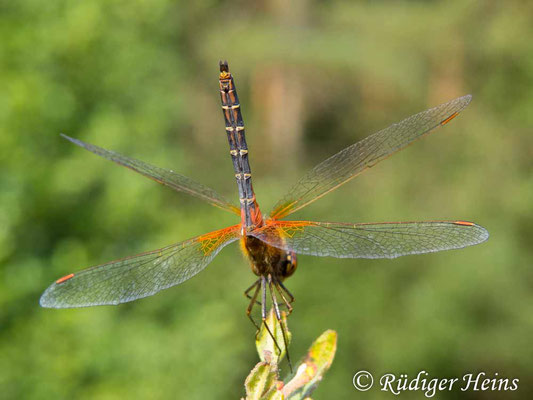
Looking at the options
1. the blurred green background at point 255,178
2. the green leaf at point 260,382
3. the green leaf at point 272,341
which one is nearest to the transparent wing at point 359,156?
the green leaf at point 272,341

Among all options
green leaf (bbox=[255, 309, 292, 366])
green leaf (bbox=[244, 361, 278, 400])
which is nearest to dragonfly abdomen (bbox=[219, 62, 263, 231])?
green leaf (bbox=[255, 309, 292, 366])

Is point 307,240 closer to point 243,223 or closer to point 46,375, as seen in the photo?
point 243,223

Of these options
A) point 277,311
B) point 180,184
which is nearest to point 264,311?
point 277,311

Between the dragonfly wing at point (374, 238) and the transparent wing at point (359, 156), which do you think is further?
the transparent wing at point (359, 156)

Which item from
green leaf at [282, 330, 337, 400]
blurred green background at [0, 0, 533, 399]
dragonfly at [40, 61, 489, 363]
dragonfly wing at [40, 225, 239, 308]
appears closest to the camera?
green leaf at [282, 330, 337, 400]

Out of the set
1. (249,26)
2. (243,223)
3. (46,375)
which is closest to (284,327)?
(243,223)

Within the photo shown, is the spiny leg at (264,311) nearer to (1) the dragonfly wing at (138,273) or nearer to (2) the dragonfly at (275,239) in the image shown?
(2) the dragonfly at (275,239)

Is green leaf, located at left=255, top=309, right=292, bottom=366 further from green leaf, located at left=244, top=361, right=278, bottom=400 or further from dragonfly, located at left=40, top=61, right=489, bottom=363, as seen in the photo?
green leaf, located at left=244, top=361, right=278, bottom=400
